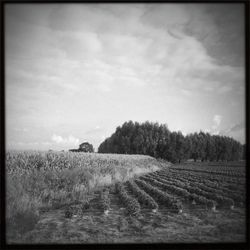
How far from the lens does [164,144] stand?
147ft

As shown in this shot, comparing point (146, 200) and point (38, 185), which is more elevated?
point (38, 185)

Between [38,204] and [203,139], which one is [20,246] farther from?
[203,139]

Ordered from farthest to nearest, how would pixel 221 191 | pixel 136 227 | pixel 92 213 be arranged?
pixel 221 191
pixel 92 213
pixel 136 227

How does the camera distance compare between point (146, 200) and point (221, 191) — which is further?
point (221, 191)

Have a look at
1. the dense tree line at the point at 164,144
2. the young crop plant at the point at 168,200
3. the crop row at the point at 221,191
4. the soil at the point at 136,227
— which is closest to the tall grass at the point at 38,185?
the soil at the point at 136,227

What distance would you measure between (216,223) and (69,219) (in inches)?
141

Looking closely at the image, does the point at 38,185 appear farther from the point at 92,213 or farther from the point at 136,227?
the point at 136,227

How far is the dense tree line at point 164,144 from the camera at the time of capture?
4162cm

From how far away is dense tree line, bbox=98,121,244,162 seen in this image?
41.6 metres

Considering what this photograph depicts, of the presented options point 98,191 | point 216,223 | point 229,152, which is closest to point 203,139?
point 229,152

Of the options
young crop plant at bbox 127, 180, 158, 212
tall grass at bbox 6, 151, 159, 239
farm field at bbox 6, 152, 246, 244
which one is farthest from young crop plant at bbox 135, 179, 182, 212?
tall grass at bbox 6, 151, 159, 239

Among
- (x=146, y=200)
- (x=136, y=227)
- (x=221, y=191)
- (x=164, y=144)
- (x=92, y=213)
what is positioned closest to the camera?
(x=136, y=227)

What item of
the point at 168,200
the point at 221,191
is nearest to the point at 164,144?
the point at 221,191

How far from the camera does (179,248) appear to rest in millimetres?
5230
